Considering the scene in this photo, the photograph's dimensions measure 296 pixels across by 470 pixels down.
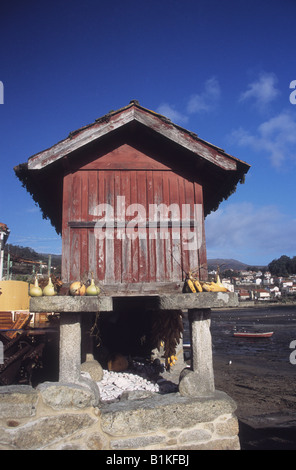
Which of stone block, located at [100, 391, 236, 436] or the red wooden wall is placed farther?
the red wooden wall

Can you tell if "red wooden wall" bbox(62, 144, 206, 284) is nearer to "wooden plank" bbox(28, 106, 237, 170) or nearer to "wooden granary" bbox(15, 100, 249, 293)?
"wooden granary" bbox(15, 100, 249, 293)

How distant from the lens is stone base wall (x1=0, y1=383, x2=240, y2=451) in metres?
3.76

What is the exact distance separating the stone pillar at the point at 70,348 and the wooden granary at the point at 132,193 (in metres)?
0.71

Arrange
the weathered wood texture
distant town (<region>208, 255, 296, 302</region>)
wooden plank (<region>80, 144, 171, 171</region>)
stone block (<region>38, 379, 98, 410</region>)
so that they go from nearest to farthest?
stone block (<region>38, 379, 98, 410</region>) → the weathered wood texture → wooden plank (<region>80, 144, 171, 171</region>) → distant town (<region>208, 255, 296, 302</region>)

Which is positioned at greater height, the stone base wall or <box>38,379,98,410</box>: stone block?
<box>38,379,98,410</box>: stone block

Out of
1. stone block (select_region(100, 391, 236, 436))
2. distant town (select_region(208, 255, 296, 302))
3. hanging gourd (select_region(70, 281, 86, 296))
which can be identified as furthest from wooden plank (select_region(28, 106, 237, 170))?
distant town (select_region(208, 255, 296, 302))

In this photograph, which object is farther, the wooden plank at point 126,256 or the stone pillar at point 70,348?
the wooden plank at point 126,256

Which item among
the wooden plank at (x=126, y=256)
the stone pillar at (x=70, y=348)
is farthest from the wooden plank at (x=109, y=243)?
the stone pillar at (x=70, y=348)

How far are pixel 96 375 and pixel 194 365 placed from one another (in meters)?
2.62

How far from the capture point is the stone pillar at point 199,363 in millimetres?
4449

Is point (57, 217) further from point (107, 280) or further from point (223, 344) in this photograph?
point (223, 344)

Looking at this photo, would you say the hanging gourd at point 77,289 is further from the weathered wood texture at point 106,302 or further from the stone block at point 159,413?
the stone block at point 159,413

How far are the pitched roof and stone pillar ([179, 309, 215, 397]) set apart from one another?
95.1 inches

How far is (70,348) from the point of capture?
4.55m
